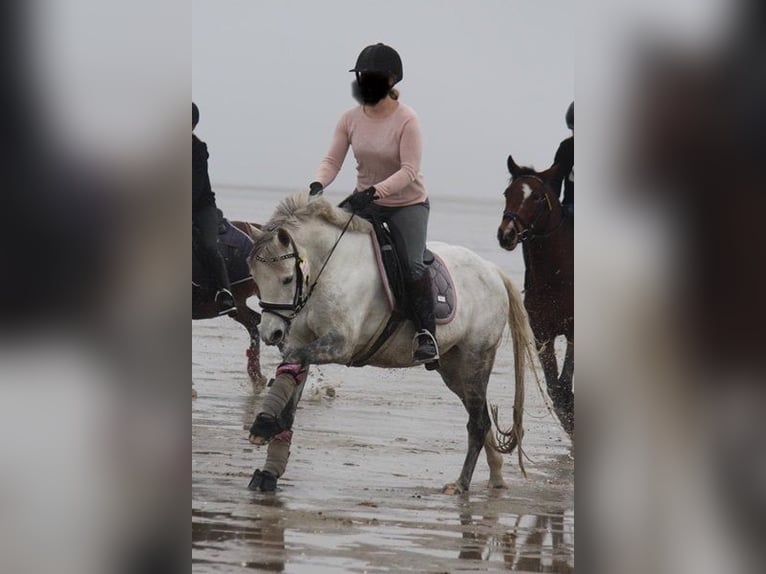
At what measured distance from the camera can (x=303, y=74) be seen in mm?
5777

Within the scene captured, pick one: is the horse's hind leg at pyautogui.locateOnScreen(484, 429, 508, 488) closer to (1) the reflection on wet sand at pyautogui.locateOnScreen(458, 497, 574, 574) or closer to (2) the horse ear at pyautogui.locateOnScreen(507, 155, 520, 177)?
(1) the reflection on wet sand at pyautogui.locateOnScreen(458, 497, 574, 574)

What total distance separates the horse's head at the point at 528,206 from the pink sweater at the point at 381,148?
1.44 feet

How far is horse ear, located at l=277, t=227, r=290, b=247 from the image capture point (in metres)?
5.72

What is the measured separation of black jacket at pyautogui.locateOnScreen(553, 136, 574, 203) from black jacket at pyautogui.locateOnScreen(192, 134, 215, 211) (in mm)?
1393

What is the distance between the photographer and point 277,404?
5770mm

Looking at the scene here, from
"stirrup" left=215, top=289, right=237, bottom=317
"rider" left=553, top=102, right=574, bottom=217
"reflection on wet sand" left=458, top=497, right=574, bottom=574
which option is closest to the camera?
"reflection on wet sand" left=458, top=497, right=574, bottom=574

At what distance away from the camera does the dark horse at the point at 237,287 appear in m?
5.93

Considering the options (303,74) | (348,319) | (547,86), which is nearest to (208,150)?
(303,74)

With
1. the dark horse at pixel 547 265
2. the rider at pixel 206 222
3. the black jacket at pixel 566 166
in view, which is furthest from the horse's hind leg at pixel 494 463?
the rider at pixel 206 222

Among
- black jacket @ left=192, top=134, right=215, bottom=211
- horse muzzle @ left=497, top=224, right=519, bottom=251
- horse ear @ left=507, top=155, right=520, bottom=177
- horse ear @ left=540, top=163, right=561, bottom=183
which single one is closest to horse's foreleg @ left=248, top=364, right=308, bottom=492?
black jacket @ left=192, top=134, right=215, bottom=211

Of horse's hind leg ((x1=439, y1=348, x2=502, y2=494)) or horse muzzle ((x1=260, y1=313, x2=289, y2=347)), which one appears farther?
horse's hind leg ((x1=439, y1=348, x2=502, y2=494))

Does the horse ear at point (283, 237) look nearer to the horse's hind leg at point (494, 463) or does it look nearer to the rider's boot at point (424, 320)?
the rider's boot at point (424, 320)
